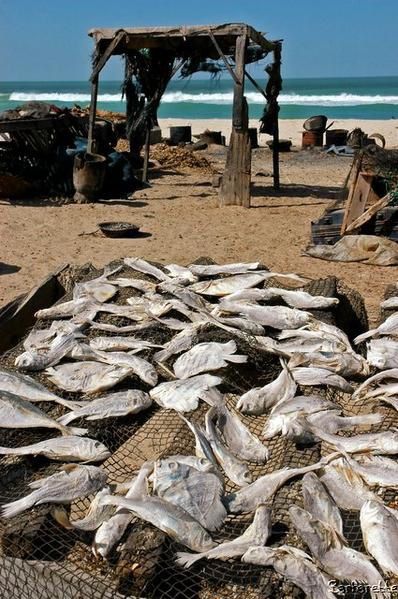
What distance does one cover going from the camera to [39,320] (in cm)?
541

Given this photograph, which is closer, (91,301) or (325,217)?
(91,301)

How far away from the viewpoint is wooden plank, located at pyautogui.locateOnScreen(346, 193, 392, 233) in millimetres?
9008

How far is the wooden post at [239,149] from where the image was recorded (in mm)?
12688

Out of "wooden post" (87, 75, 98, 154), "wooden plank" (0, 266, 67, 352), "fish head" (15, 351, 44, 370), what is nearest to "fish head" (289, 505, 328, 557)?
"fish head" (15, 351, 44, 370)

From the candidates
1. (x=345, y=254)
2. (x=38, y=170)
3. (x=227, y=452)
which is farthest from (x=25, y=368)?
(x=38, y=170)

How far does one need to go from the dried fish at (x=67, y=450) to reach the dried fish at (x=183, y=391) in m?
0.60

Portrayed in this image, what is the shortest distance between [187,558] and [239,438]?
1.00 metres

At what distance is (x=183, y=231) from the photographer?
11.1 m

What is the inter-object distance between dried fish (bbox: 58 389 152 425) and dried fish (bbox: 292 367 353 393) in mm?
961

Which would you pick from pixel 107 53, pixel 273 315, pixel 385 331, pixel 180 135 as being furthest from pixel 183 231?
pixel 180 135

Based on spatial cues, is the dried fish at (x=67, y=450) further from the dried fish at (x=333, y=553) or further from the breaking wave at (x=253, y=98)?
the breaking wave at (x=253, y=98)

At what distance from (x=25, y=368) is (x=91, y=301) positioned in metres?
1.16

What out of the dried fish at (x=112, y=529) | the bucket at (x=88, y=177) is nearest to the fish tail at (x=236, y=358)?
the dried fish at (x=112, y=529)

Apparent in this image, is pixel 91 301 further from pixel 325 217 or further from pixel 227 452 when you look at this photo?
pixel 325 217
